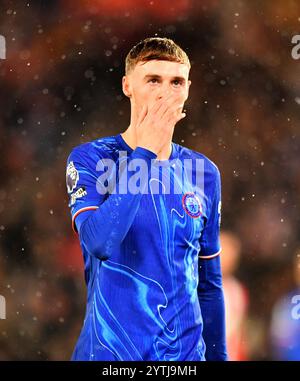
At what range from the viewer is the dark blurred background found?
4.75m

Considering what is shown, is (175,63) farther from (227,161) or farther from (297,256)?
(297,256)

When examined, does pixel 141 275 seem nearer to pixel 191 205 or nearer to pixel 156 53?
pixel 191 205

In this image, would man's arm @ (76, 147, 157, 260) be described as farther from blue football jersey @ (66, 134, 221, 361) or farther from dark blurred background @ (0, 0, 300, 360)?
dark blurred background @ (0, 0, 300, 360)

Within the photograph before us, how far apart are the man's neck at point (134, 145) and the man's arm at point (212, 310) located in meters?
0.45

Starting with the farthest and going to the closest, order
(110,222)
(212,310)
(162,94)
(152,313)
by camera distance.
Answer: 1. (212,310)
2. (162,94)
3. (152,313)
4. (110,222)

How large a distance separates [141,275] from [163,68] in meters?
0.79

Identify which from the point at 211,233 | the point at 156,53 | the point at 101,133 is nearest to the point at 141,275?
the point at 211,233

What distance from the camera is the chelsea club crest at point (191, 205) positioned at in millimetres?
2322

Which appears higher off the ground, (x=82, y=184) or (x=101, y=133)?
(x=101, y=133)

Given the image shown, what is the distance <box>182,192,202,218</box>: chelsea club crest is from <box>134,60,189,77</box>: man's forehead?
465mm

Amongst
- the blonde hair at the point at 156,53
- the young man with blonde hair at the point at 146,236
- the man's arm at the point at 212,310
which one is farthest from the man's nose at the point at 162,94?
the man's arm at the point at 212,310

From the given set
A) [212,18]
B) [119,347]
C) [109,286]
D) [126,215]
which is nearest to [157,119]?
[126,215]

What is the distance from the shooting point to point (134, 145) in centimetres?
236

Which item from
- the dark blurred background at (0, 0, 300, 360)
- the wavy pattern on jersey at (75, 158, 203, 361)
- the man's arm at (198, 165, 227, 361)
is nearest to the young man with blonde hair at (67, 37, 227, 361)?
the wavy pattern on jersey at (75, 158, 203, 361)
